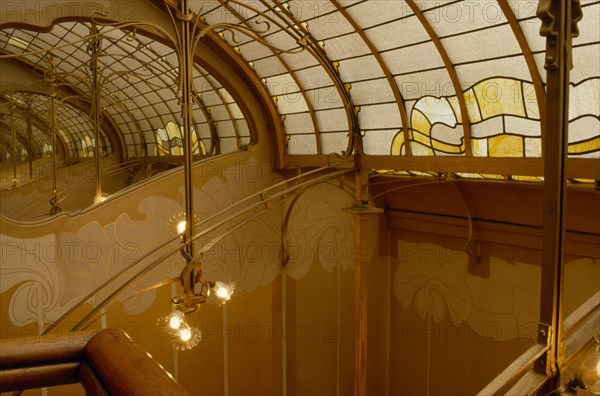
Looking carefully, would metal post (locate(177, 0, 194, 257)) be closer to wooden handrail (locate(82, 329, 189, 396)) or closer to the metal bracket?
the metal bracket

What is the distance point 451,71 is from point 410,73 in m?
0.54

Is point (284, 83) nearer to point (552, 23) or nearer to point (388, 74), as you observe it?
point (388, 74)

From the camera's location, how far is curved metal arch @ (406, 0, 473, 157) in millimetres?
4891

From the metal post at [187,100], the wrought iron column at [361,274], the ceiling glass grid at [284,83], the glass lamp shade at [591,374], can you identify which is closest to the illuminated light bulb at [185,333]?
the metal post at [187,100]

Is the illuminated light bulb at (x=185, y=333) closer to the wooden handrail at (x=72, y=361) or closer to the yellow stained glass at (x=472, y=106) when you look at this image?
the wooden handrail at (x=72, y=361)

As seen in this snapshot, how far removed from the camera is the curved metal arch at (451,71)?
4891mm

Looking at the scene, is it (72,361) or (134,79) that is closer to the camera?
(72,361)

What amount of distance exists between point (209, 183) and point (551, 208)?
556cm

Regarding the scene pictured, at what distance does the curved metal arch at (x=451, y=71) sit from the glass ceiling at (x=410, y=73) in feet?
0.03

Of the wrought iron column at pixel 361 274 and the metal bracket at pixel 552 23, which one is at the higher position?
the metal bracket at pixel 552 23

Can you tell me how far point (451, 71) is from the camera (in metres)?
5.19

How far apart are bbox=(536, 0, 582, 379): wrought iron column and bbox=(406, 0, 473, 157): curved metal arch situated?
316 cm

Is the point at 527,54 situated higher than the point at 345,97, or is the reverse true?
the point at 527,54

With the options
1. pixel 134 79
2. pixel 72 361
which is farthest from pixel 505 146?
pixel 134 79
